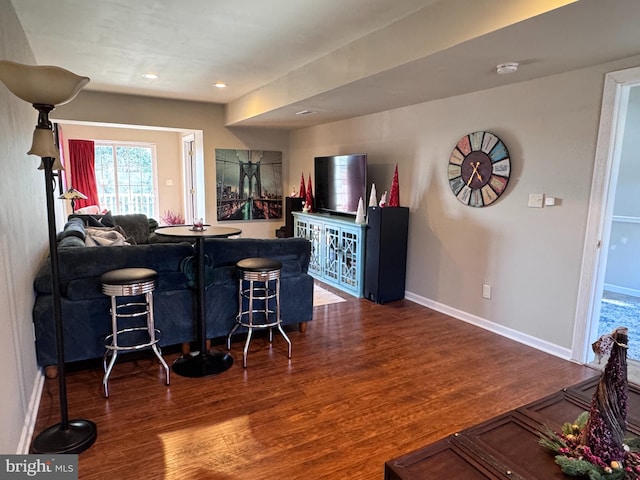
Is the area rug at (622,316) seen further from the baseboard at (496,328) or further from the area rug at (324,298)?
the area rug at (324,298)

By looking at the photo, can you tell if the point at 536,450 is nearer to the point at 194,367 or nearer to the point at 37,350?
the point at 194,367

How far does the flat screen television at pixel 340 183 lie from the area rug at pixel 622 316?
287cm

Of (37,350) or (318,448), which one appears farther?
(37,350)

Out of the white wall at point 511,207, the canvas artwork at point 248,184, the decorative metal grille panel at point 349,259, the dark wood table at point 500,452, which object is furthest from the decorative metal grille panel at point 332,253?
the dark wood table at point 500,452

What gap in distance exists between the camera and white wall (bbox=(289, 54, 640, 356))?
304 centimetres

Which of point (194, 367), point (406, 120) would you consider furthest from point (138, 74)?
point (194, 367)

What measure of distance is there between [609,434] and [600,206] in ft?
7.39

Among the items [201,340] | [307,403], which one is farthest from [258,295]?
[307,403]

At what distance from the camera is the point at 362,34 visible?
3.08 m

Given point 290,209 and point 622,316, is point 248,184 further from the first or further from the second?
point 622,316

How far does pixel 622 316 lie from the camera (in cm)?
419

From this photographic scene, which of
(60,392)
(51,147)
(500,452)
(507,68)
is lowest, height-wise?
(60,392)

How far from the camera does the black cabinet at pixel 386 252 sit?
4395 mm

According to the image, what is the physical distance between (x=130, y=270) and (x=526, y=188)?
3233 mm
